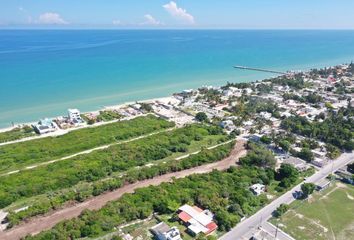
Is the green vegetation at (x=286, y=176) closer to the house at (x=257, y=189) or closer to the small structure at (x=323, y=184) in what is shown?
the house at (x=257, y=189)

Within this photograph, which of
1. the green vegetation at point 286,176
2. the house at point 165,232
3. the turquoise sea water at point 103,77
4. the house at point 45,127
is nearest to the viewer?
the house at point 165,232

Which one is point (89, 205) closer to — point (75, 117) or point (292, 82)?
point (75, 117)

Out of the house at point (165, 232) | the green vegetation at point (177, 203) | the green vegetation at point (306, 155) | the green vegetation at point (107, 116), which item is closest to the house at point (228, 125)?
the green vegetation at point (306, 155)

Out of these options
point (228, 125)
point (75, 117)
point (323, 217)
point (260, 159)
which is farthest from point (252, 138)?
point (75, 117)

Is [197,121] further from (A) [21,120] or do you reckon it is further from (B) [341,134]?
(A) [21,120]

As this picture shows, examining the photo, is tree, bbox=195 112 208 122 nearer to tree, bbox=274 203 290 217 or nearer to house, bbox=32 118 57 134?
house, bbox=32 118 57 134

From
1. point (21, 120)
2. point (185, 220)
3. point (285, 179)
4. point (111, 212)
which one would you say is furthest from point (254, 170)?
point (21, 120)

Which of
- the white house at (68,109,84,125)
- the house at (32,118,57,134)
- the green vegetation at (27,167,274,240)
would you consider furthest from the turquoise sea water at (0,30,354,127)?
the green vegetation at (27,167,274,240)
